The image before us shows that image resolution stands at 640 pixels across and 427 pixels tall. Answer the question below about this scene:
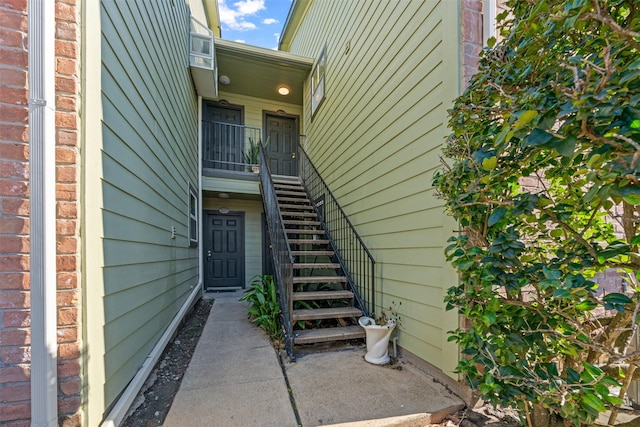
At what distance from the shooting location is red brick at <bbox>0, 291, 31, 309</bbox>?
1404 millimetres

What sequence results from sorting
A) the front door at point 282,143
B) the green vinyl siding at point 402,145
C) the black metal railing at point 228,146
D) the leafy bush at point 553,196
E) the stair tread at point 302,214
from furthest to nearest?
the front door at point 282,143
the black metal railing at point 228,146
the stair tread at point 302,214
the green vinyl siding at point 402,145
the leafy bush at point 553,196

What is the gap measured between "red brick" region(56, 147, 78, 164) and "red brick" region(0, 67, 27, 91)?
35cm

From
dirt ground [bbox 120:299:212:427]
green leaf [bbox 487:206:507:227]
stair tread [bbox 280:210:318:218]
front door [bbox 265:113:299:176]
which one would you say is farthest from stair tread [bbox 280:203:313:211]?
green leaf [bbox 487:206:507:227]

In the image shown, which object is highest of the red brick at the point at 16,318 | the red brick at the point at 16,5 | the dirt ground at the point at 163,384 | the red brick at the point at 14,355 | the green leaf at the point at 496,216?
the red brick at the point at 16,5

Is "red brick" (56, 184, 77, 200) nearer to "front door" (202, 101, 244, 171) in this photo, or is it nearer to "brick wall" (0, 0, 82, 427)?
"brick wall" (0, 0, 82, 427)

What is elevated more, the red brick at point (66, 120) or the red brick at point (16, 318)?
the red brick at point (66, 120)

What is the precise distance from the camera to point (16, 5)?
4.70ft

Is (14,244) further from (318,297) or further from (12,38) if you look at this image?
(318,297)

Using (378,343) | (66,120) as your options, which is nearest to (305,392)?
(378,343)

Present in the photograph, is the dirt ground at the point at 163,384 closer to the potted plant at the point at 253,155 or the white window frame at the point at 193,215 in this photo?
the white window frame at the point at 193,215

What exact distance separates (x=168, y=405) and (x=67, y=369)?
95cm

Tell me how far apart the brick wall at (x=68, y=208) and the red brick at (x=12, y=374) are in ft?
0.56

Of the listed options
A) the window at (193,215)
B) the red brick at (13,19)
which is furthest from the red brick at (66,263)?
the window at (193,215)

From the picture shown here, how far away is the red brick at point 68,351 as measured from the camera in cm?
144
